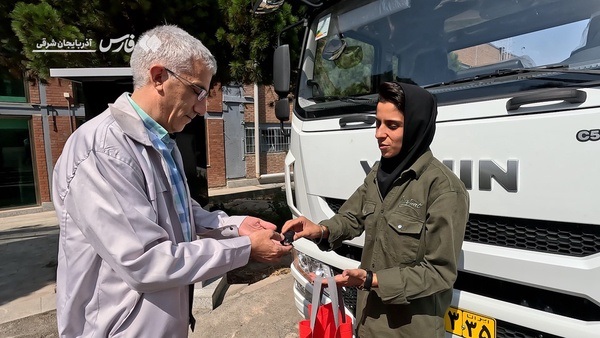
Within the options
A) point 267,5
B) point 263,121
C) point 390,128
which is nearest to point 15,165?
point 263,121

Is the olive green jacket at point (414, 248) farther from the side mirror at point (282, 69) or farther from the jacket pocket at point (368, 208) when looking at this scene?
the side mirror at point (282, 69)

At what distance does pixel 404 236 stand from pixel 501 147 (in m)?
0.57

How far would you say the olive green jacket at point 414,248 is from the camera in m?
1.37

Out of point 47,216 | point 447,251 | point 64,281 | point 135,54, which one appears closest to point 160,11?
point 135,54

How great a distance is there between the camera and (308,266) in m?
2.53

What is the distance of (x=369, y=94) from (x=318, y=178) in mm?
663

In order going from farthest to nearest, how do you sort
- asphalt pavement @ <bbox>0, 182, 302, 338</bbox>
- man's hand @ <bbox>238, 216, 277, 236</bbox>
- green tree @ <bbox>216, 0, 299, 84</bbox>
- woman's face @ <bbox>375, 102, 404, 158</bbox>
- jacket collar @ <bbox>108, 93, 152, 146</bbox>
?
green tree @ <bbox>216, 0, 299, 84</bbox>, asphalt pavement @ <bbox>0, 182, 302, 338</bbox>, man's hand @ <bbox>238, 216, 277, 236</bbox>, woman's face @ <bbox>375, 102, 404, 158</bbox>, jacket collar @ <bbox>108, 93, 152, 146</bbox>

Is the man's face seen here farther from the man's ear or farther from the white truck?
the white truck

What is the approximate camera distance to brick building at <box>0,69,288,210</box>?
4.34 meters

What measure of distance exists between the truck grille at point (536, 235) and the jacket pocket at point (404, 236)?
405mm

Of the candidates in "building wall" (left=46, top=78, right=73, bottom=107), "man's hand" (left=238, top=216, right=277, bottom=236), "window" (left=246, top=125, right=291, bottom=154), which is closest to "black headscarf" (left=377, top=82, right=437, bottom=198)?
"man's hand" (left=238, top=216, right=277, bottom=236)

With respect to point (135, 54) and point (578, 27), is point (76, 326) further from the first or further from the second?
point (578, 27)

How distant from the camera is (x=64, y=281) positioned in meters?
1.31

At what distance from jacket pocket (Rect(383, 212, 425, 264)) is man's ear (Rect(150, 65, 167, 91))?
1037 millimetres
